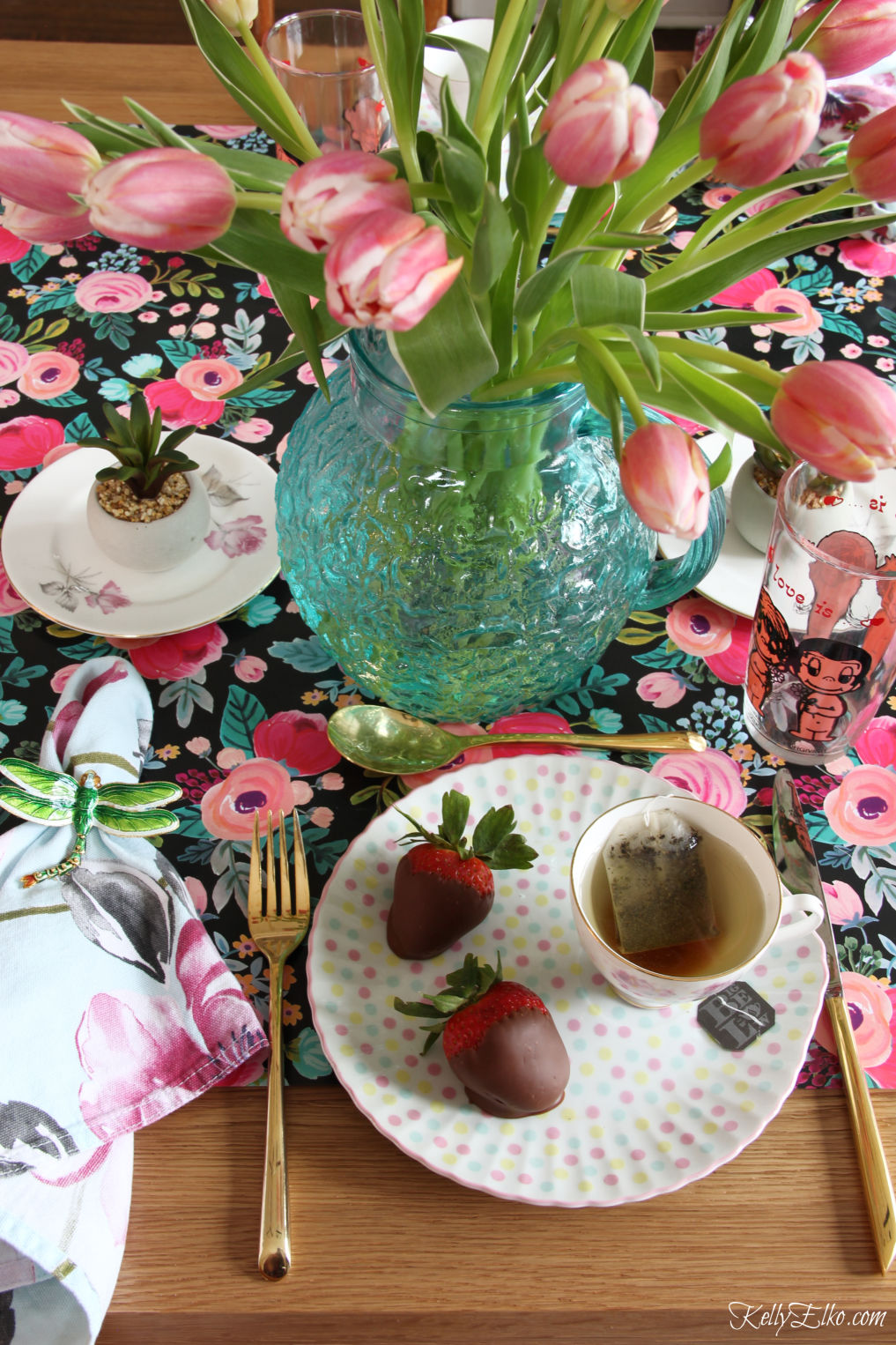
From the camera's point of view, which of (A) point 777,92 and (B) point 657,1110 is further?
(B) point 657,1110

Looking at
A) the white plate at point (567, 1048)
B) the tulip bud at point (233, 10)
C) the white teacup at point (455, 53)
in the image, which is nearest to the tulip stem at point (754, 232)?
the tulip bud at point (233, 10)

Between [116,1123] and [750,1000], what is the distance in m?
0.34

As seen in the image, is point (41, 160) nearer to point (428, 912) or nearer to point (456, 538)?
point (456, 538)

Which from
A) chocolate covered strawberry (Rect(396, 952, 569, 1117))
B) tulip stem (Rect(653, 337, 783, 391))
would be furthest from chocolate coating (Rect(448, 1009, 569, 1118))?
tulip stem (Rect(653, 337, 783, 391))

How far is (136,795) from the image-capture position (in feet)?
2.10

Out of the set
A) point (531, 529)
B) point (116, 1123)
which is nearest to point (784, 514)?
point (531, 529)

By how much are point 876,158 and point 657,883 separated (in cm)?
37

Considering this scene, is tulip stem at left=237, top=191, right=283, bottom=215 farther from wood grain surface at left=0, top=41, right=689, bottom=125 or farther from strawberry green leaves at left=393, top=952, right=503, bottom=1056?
wood grain surface at left=0, top=41, right=689, bottom=125

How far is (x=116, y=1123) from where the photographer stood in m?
0.54

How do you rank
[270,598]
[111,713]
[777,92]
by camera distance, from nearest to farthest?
1. [777,92]
2. [111,713]
3. [270,598]

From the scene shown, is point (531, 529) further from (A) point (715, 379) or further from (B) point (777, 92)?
(B) point (777, 92)

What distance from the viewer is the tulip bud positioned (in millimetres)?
474

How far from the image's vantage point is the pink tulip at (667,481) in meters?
0.40

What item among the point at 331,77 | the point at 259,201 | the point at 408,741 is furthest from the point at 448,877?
the point at 331,77
